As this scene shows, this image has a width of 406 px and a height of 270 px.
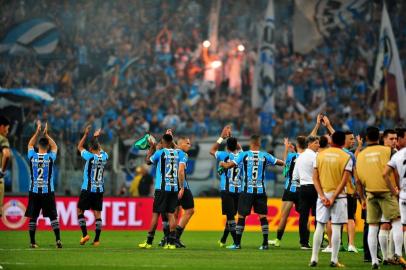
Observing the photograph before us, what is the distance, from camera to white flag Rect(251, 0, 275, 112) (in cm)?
4041

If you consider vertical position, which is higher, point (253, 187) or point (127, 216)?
point (253, 187)

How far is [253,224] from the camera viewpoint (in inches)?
1187

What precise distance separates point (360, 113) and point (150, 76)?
8.95 meters

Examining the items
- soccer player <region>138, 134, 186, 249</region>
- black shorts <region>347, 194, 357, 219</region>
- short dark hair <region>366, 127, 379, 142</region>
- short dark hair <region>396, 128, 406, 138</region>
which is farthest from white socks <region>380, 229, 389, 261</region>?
soccer player <region>138, 134, 186, 249</region>

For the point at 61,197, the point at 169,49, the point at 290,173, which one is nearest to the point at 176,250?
the point at 290,173

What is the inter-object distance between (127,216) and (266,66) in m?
13.5

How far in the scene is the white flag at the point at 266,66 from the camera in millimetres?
40406

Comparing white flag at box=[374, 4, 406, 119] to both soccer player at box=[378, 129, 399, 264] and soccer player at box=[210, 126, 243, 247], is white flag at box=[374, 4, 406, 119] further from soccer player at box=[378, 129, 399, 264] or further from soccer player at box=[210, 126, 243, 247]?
soccer player at box=[378, 129, 399, 264]

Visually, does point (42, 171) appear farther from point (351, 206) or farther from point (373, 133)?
point (373, 133)

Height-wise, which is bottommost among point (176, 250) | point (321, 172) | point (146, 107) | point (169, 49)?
point (176, 250)

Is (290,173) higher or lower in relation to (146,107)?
lower

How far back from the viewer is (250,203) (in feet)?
67.4

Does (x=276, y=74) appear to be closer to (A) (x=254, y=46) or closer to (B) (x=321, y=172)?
(A) (x=254, y=46)

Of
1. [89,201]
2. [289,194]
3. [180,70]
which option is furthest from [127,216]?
[180,70]
